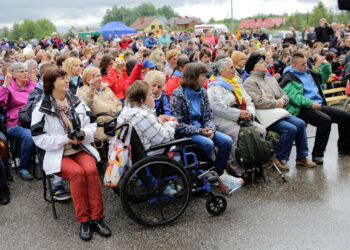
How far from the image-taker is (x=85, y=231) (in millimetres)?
3438

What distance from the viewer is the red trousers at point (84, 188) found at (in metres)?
3.43

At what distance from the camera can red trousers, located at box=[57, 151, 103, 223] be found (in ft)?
11.3

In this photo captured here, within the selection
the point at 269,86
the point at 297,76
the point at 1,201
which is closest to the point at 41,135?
the point at 1,201

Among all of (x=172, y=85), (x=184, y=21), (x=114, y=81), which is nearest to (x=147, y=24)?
(x=184, y=21)

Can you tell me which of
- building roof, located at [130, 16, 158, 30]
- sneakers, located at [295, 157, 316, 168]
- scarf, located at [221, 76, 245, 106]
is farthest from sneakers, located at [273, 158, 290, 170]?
building roof, located at [130, 16, 158, 30]

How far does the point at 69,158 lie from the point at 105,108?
53.5 inches

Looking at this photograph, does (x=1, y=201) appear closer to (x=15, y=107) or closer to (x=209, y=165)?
(x=15, y=107)

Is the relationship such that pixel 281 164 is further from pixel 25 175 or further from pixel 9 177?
pixel 9 177

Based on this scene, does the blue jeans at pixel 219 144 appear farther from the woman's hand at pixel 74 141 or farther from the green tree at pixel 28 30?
the green tree at pixel 28 30

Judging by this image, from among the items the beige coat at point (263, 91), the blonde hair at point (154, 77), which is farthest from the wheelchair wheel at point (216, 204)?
the beige coat at point (263, 91)

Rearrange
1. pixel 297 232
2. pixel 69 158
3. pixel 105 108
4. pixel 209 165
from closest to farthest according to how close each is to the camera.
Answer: pixel 297 232, pixel 69 158, pixel 209 165, pixel 105 108

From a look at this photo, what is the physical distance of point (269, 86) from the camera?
5391 millimetres

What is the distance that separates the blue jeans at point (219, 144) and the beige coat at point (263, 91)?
103 cm

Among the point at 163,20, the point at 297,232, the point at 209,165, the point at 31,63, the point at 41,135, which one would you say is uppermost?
the point at 163,20
